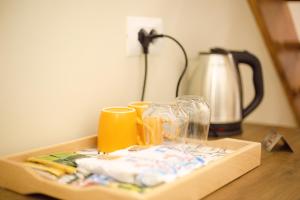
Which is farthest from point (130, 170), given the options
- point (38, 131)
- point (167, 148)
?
point (38, 131)

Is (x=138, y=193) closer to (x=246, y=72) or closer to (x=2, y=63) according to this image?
(x=2, y=63)

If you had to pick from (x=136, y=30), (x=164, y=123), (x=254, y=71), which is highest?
(x=136, y=30)

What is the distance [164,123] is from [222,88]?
1.25ft

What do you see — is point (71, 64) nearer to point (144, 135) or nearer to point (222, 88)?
point (144, 135)

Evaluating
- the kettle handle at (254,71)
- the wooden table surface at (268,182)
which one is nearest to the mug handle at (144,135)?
the wooden table surface at (268,182)

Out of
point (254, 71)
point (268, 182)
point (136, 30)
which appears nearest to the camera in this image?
point (268, 182)

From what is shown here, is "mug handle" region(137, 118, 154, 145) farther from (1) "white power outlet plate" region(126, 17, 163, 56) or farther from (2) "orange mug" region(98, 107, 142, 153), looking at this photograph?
(1) "white power outlet plate" region(126, 17, 163, 56)

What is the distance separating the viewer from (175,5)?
1.41 m

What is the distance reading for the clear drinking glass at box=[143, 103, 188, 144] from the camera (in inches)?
38.8

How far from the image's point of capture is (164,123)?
39.1 inches

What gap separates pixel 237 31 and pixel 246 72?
18cm

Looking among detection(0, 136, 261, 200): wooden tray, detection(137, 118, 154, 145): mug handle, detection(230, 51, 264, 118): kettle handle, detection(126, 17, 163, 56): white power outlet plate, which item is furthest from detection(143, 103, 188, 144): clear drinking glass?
detection(230, 51, 264, 118): kettle handle

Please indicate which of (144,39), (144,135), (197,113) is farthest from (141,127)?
(144,39)

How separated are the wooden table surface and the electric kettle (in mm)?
183
